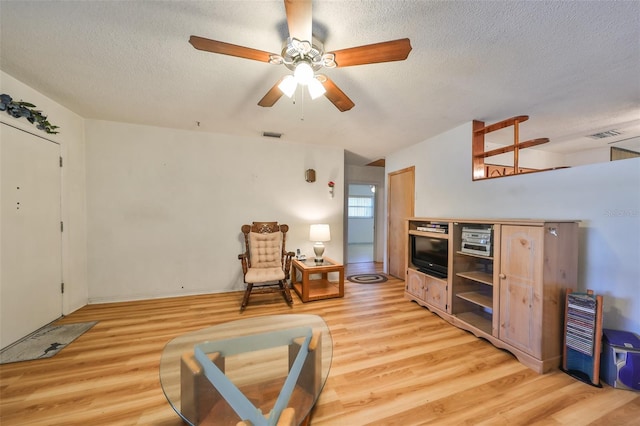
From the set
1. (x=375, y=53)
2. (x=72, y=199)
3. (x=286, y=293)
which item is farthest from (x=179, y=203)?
(x=375, y=53)

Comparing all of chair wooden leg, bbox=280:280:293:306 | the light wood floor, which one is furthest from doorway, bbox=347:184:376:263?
the light wood floor

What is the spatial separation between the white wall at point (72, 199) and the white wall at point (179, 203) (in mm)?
88

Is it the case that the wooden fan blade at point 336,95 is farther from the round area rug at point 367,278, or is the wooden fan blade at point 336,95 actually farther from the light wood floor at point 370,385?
the round area rug at point 367,278

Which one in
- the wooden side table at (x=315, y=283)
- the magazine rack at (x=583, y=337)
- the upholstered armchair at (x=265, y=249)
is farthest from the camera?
the upholstered armchair at (x=265, y=249)

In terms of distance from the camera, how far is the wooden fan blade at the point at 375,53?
3.93 feet

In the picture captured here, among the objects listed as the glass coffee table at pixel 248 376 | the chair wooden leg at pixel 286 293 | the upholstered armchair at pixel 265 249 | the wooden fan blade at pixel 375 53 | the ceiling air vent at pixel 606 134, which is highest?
the ceiling air vent at pixel 606 134

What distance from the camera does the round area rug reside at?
3.95 m

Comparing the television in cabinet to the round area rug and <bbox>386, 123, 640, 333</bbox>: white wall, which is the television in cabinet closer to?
<bbox>386, 123, 640, 333</bbox>: white wall

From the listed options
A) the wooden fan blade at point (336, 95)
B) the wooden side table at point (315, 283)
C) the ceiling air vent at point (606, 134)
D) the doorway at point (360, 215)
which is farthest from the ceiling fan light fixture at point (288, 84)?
the doorway at point (360, 215)

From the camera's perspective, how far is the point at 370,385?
1561 mm

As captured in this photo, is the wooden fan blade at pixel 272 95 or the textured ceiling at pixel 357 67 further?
the wooden fan blade at pixel 272 95

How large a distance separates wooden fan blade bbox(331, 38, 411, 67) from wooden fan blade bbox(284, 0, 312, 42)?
21 cm

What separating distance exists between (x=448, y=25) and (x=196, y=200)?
345cm

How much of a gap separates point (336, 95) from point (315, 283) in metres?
2.88
